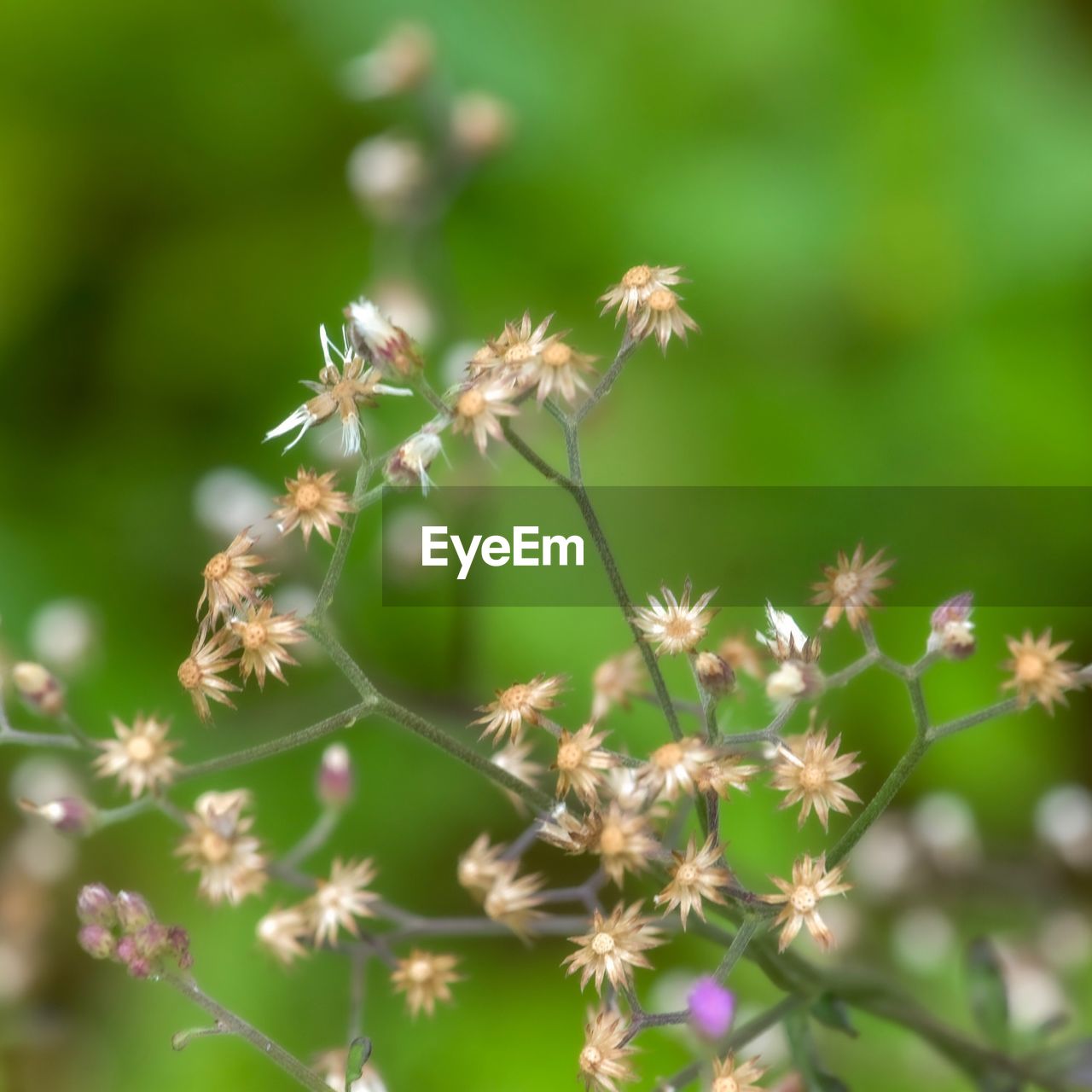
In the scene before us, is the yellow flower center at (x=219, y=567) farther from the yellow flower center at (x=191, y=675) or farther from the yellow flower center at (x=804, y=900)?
the yellow flower center at (x=804, y=900)

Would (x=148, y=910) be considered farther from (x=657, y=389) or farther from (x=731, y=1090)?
(x=657, y=389)

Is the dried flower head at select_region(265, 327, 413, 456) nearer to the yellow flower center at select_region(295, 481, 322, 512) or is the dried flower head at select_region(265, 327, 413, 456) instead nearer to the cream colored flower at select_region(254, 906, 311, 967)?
the yellow flower center at select_region(295, 481, 322, 512)

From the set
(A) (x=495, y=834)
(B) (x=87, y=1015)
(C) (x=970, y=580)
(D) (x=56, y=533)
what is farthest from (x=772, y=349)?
(B) (x=87, y=1015)

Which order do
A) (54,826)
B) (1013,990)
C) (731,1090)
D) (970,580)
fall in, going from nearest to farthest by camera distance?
(731,1090) → (54,826) → (1013,990) → (970,580)

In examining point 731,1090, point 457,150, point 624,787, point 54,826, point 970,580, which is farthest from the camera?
point 970,580

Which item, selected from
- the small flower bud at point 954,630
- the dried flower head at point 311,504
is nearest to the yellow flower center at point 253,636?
A: the dried flower head at point 311,504

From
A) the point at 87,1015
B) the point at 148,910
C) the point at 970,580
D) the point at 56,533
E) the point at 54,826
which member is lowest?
the point at 148,910

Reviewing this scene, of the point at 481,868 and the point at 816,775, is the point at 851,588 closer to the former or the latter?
the point at 816,775
